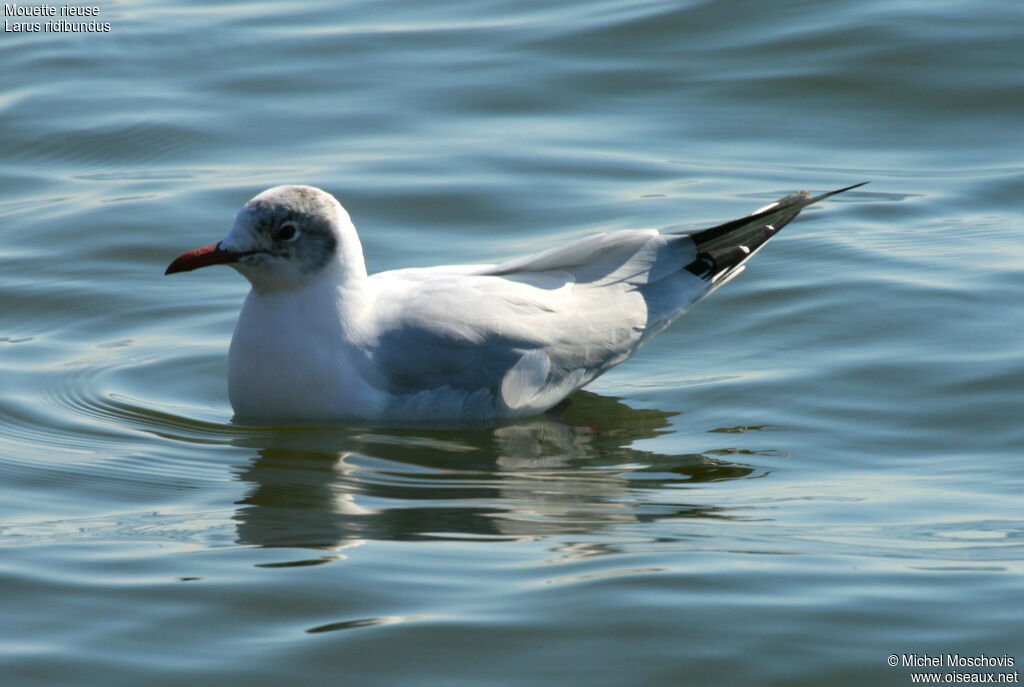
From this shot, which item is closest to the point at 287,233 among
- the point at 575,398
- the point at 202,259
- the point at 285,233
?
the point at 285,233

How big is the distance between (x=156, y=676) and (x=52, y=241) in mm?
4707

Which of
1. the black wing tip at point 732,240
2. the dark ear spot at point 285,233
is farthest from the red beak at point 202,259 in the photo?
the black wing tip at point 732,240

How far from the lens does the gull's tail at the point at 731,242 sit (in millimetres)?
7254

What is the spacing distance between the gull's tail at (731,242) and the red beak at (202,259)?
2.16 m

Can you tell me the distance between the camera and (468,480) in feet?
18.8

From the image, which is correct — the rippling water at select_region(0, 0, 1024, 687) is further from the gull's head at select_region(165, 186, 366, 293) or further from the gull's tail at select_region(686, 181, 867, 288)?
the gull's head at select_region(165, 186, 366, 293)

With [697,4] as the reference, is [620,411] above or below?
below

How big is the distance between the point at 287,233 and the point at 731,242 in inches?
82.0

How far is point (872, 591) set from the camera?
455cm

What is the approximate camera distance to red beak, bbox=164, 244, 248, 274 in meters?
6.00

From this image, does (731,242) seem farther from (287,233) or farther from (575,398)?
(287,233)

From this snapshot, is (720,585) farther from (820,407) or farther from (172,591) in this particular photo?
(820,407)

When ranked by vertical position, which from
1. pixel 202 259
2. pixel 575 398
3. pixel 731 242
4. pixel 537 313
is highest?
pixel 202 259

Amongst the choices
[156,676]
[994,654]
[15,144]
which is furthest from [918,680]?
[15,144]
